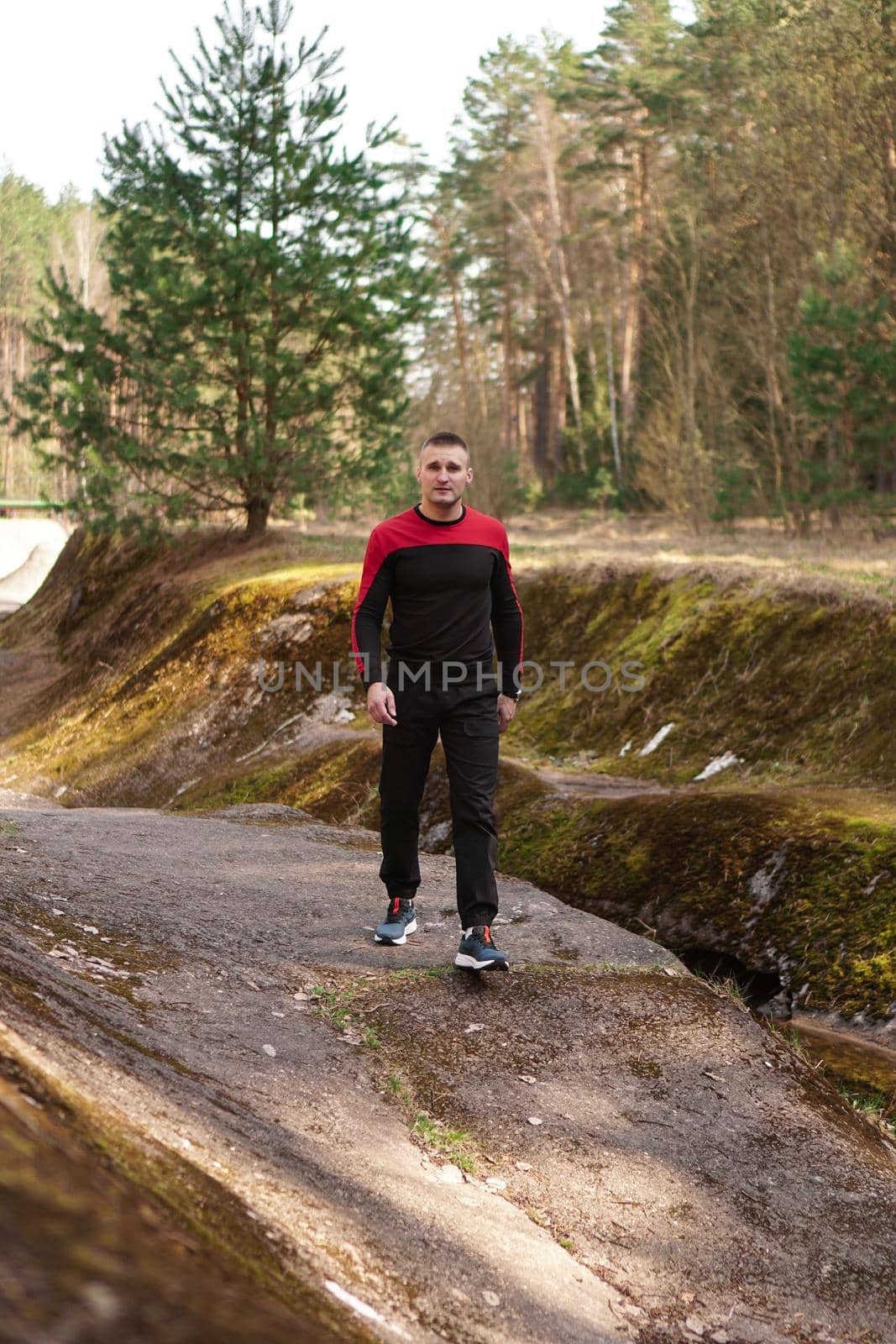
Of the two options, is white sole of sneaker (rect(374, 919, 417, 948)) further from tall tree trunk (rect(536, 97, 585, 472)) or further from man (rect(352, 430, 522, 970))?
tall tree trunk (rect(536, 97, 585, 472))

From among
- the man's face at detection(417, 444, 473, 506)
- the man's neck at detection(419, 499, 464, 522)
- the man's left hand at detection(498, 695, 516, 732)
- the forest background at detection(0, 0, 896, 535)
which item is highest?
the forest background at detection(0, 0, 896, 535)

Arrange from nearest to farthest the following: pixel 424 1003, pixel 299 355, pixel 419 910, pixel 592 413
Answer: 1. pixel 424 1003
2. pixel 419 910
3. pixel 299 355
4. pixel 592 413

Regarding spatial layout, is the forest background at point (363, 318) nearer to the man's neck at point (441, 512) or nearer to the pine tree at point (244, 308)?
the pine tree at point (244, 308)

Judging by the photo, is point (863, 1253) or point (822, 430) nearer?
point (863, 1253)

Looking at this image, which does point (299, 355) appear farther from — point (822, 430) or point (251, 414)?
point (822, 430)

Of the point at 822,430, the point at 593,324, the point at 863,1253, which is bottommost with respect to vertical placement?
the point at 863,1253

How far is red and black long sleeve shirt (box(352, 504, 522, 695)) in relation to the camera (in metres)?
5.00

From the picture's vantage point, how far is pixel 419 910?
20.5 ft

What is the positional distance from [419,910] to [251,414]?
49.9 feet

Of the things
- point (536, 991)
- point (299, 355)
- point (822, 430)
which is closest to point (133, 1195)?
point (536, 991)

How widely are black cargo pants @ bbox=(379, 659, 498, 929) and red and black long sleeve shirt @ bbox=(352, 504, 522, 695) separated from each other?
0.08 m

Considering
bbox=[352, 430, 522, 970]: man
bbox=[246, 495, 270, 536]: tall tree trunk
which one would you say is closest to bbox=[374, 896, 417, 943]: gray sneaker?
bbox=[352, 430, 522, 970]: man

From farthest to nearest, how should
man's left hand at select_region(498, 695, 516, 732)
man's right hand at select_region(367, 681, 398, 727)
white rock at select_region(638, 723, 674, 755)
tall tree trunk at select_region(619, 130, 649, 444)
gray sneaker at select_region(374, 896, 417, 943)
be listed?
tall tree trunk at select_region(619, 130, 649, 444) < white rock at select_region(638, 723, 674, 755) < gray sneaker at select_region(374, 896, 417, 943) < man's left hand at select_region(498, 695, 516, 732) < man's right hand at select_region(367, 681, 398, 727)

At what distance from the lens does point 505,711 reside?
5.20 metres
